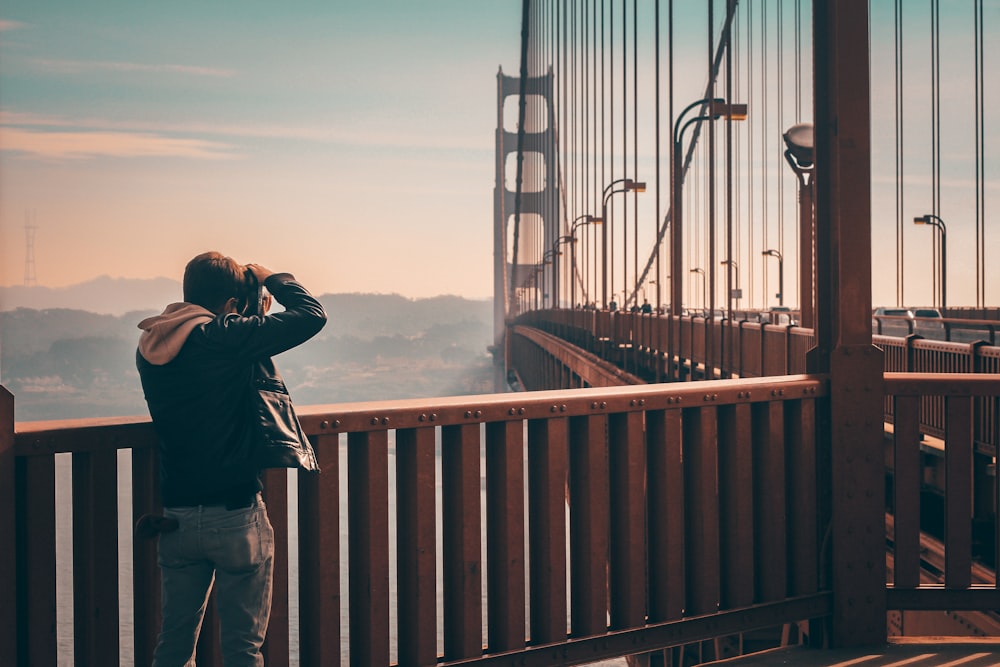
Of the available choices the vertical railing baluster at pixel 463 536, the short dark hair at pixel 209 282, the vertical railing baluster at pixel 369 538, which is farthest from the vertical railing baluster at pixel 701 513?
the short dark hair at pixel 209 282

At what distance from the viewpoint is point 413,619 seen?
3.21 meters

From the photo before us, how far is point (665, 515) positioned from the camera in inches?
143

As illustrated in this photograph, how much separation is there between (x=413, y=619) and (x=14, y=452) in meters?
1.24

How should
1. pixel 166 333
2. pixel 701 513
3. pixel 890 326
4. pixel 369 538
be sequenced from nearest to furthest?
pixel 166 333 → pixel 369 538 → pixel 701 513 → pixel 890 326

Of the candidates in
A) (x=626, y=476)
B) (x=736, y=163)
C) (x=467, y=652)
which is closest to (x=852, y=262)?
(x=626, y=476)

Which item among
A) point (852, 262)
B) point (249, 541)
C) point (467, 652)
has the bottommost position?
point (467, 652)

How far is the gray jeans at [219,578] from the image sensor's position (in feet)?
8.70

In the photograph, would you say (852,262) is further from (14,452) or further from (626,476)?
(14,452)

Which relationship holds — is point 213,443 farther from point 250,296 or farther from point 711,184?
point 711,184

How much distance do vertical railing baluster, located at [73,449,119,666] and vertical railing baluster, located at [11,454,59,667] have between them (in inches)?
2.6

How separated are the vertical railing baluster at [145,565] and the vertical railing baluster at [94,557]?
0.06 meters

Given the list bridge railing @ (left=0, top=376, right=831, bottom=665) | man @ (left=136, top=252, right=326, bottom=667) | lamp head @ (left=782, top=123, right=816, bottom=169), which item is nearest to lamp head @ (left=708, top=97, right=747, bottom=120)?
lamp head @ (left=782, top=123, right=816, bottom=169)

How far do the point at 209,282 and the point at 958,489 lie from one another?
9.39ft

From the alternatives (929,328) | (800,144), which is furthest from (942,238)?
(800,144)
